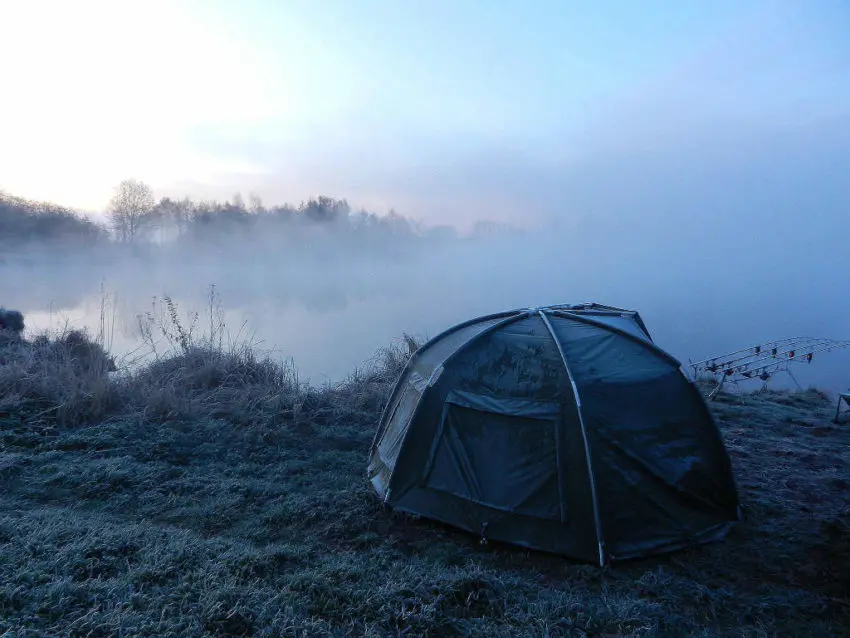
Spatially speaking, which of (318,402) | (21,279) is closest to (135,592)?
(318,402)

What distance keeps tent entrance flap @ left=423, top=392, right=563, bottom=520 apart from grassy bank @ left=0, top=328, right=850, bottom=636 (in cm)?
42

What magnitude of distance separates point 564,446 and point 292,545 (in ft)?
8.07

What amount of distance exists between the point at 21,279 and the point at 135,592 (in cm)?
3877

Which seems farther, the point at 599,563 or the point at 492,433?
the point at 492,433

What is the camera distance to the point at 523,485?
4547 millimetres

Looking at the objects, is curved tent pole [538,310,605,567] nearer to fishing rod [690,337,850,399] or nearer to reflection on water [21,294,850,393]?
fishing rod [690,337,850,399]

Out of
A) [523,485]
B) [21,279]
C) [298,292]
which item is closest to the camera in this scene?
[523,485]

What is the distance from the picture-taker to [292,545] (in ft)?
14.5

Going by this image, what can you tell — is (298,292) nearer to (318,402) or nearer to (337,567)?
(318,402)

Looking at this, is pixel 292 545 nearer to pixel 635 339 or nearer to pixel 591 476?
pixel 591 476

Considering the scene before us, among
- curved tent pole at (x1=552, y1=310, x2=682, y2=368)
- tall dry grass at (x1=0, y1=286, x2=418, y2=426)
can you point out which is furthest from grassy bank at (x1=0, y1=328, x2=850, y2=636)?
curved tent pole at (x1=552, y1=310, x2=682, y2=368)

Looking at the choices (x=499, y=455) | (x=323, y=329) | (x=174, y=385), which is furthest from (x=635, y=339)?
(x=323, y=329)

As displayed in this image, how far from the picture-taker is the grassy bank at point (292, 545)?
329 cm

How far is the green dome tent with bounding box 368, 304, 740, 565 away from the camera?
4402 mm
